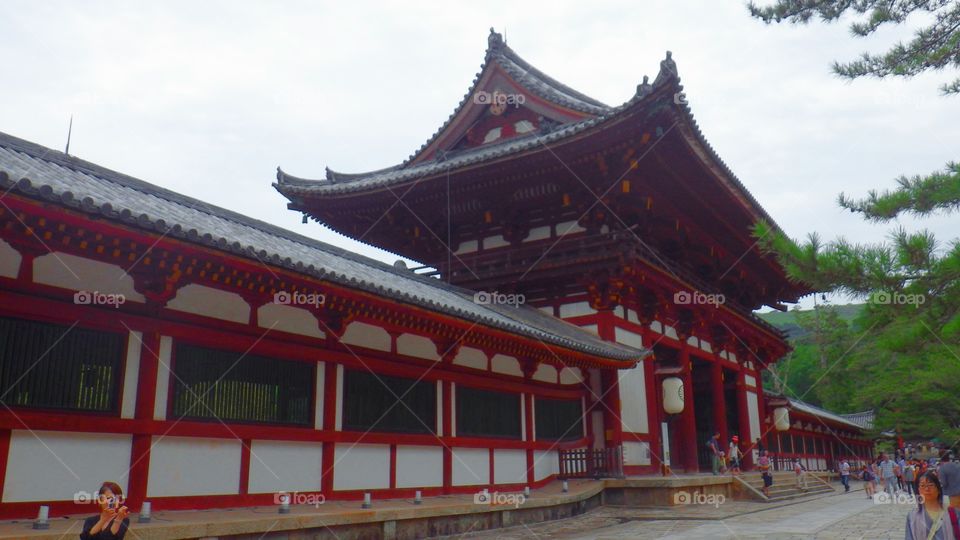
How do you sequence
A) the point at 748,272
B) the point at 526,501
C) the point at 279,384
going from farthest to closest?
the point at 748,272 < the point at 526,501 < the point at 279,384

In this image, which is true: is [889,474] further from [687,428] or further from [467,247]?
[467,247]

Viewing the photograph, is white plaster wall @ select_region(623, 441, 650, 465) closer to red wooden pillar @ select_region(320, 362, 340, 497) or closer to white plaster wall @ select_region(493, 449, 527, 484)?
white plaster wall @ select_region(493, 449, 527, 484)

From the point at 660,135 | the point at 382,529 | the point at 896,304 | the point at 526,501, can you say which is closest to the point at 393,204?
the point at 660,135

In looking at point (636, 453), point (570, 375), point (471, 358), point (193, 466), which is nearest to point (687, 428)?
point (636, 453)

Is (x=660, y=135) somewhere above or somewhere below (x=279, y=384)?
above

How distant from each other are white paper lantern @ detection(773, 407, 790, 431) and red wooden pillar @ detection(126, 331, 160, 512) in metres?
27.3

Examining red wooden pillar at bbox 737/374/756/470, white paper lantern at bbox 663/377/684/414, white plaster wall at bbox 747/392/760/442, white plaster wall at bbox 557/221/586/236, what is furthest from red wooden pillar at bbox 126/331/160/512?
white plaster wall at bbox 747/392/760/442

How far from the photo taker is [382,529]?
34.0 ft

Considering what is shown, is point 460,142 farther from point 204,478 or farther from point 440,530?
point 204,478

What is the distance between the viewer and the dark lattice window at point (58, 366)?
24.7ft

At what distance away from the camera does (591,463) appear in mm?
16938

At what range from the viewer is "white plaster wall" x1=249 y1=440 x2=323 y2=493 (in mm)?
9859

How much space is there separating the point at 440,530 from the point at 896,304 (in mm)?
7370

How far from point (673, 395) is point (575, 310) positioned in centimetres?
341
